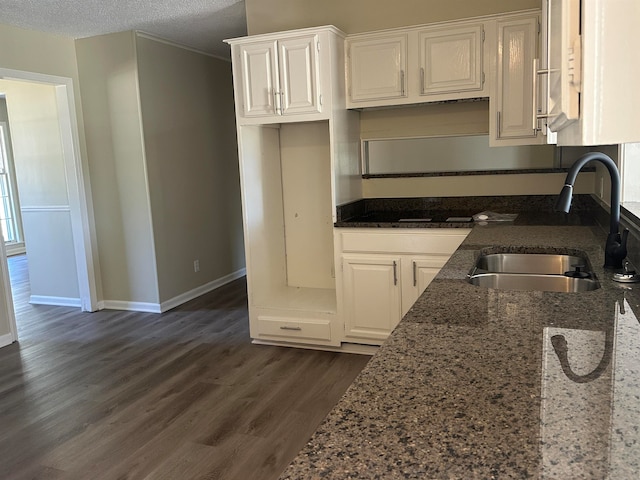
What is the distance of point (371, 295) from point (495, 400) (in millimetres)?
2585

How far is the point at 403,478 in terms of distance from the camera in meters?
0.67

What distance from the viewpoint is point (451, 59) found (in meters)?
3.26

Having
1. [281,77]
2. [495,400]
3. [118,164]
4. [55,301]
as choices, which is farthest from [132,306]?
[495,400]

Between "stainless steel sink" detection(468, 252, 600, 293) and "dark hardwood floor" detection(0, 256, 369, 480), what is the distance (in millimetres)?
1183

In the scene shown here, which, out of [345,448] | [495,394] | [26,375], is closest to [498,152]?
[495,394]

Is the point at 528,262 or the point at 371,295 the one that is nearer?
the point at 528,262

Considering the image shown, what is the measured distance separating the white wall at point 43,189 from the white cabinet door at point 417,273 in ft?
11.1

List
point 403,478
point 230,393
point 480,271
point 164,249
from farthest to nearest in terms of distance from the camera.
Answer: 1. point 164,249
2. point 230,393
3. point 480,271
4. point 403,478

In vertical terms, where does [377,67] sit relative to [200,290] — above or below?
above

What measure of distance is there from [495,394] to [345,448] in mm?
302

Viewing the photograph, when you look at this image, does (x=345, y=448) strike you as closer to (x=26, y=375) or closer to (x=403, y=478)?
(x=403, y=478)

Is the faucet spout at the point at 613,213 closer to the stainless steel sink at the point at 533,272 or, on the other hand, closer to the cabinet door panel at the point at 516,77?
the stainless steel sink at the point at 533,272

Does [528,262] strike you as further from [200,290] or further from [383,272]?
[200,290]

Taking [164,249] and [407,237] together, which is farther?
[164,249]
